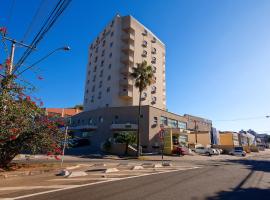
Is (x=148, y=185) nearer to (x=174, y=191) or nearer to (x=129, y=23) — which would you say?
(x=174, y=191)

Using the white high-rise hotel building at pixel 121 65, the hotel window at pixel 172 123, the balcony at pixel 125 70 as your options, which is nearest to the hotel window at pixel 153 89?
the white high-rise hotel building at pixel 121 65

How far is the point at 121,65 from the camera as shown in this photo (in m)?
50.6

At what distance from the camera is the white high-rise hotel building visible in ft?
161

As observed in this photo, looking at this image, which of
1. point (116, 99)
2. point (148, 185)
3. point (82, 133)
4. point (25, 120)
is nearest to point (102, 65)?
point (116, 99)

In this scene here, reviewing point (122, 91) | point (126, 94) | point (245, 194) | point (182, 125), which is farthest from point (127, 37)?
point (245, 194)

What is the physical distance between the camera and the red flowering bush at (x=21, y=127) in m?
11.8

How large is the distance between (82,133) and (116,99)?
10241 mm

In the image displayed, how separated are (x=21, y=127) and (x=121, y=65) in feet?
129

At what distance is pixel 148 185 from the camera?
9516mm

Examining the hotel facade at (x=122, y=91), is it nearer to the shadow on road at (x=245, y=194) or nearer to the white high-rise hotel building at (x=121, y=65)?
the white high-rise hotel building at (x=121, y=65)

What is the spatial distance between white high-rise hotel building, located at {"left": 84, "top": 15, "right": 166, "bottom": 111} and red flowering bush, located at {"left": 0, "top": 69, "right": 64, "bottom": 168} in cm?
3378

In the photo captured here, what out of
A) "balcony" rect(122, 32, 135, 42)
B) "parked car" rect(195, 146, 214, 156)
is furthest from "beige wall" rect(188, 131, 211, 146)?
"balcony" rect(122, 32, 135, 42)

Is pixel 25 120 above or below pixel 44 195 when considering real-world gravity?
above

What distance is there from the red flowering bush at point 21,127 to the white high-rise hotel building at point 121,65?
3378 cm
